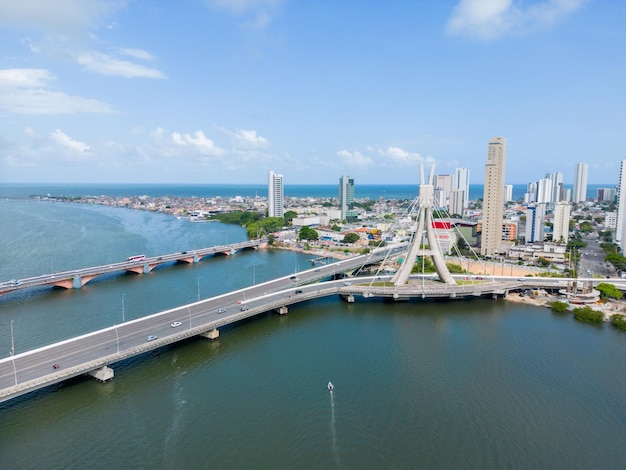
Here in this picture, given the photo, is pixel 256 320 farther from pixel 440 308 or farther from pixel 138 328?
pixel 440 308

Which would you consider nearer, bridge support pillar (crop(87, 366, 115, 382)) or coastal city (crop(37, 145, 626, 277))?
bridge support pillar (crop(87, 366, 115, 382))

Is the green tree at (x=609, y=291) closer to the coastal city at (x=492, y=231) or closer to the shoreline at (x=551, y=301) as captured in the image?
the shoreline at (x=551, y=301)

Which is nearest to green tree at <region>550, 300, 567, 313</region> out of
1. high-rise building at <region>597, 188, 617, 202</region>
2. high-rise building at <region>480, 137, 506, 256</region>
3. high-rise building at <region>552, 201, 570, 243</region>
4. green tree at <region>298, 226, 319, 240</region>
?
high-rise building at <region>480, 137, 506, 256</region>

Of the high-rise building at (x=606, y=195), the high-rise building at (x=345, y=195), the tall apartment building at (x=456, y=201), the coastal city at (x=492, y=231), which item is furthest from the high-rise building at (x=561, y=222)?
the high-rise building at (x=606, y=195)

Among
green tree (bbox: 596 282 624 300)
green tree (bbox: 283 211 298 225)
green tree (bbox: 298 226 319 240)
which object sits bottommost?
green tree (bbox: 596 282 624 300)

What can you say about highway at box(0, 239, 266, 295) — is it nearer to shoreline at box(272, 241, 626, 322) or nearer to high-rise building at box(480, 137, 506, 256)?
shoreline at box(272, 241, 626, 322)

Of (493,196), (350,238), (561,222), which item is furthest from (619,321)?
(561,222)

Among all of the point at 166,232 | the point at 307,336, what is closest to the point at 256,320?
the point at 307,336
